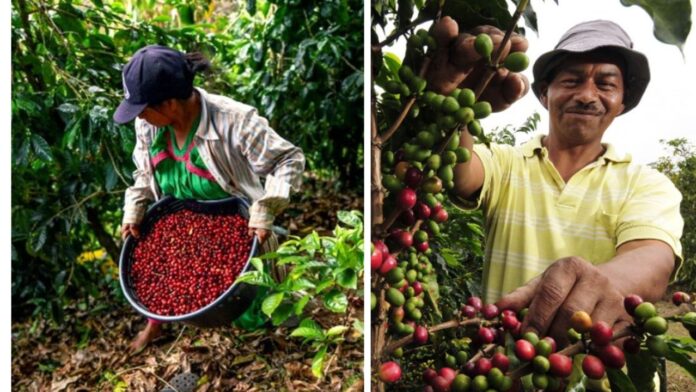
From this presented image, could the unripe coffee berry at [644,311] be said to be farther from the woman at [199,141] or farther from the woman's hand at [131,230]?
the woman's hand at [131,230]

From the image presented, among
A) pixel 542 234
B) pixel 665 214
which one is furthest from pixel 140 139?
pixel 665 214

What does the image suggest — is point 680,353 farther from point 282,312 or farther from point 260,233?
point 260,233

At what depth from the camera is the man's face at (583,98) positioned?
4.25 feet

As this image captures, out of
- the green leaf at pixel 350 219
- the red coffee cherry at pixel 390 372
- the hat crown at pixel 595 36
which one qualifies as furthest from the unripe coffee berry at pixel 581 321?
the green leaf at pixel 350 219

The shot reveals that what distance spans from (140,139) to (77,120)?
32cm

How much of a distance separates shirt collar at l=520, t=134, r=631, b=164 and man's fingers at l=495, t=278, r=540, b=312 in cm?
25

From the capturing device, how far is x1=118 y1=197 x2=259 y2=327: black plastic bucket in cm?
197

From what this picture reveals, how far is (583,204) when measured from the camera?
1.33m

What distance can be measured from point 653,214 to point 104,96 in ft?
5.76

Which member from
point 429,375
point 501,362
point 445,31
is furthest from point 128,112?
point 501,362

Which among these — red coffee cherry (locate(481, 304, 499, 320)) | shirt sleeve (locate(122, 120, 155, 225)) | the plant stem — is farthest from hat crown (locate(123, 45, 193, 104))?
red coffee cherry (locate(481, 304, 499, 320))

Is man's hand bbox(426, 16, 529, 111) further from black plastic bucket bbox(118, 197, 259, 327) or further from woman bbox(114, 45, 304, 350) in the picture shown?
black plastic bucket bbox(118, 197, 259, 327)

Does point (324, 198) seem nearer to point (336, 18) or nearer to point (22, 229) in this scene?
point (336, 18)

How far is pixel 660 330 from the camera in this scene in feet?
4.14
